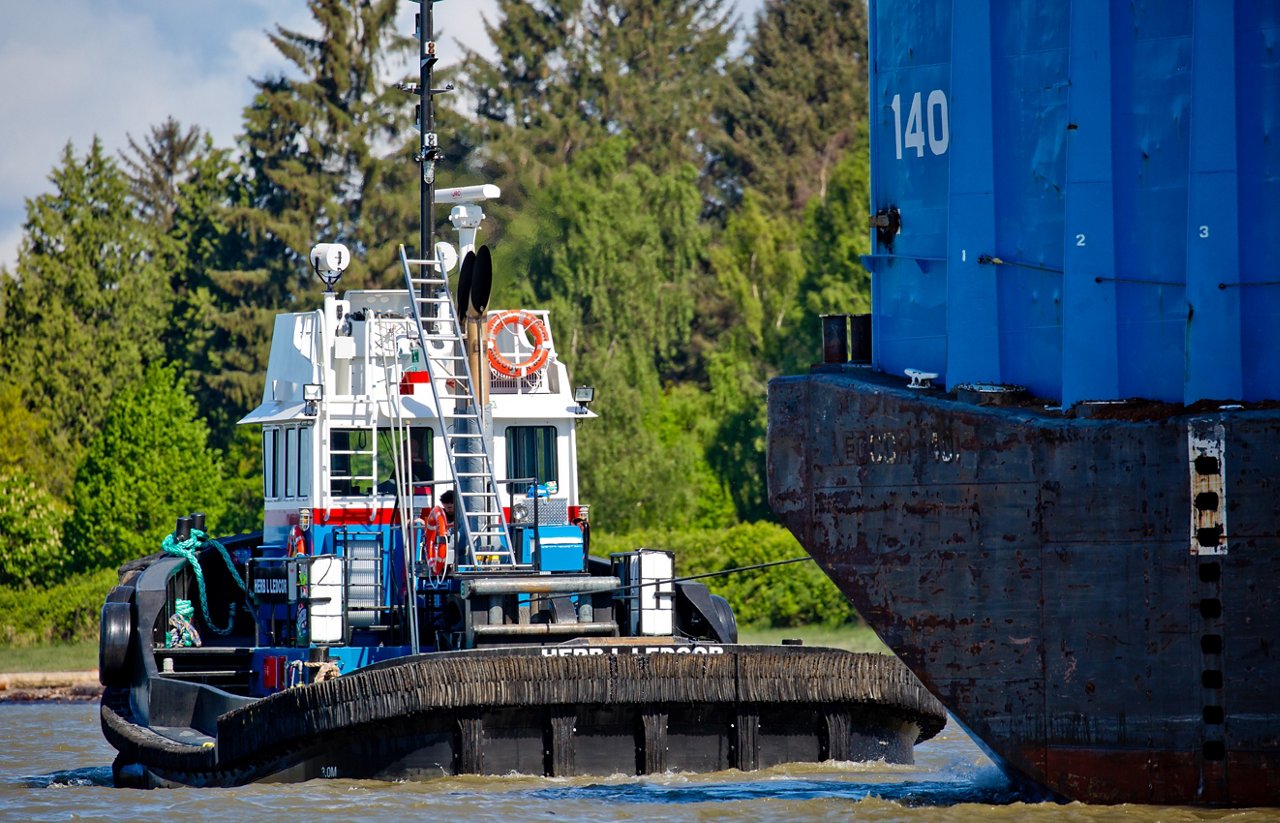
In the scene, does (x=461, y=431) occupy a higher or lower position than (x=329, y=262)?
lower

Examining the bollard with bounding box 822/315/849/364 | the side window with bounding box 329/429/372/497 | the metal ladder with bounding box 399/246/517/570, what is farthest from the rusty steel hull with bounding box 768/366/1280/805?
the side window with bounding box 329/429/372/497

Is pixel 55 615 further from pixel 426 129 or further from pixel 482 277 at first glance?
pixel 482 277

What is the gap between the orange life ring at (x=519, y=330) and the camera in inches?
710

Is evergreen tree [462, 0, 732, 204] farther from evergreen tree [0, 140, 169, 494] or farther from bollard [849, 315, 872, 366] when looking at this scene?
bollard [849, 315, 872, 366]

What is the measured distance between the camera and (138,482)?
41500mm

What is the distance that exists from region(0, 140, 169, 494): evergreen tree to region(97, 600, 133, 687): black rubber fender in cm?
2830

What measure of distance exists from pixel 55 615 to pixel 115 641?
22.0 meters

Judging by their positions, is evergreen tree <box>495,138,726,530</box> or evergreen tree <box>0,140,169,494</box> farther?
evergreen tree <box>0,140,169,494</box>

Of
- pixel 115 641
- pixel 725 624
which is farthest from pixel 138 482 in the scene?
pixel 725 624

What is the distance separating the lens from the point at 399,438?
665 inches

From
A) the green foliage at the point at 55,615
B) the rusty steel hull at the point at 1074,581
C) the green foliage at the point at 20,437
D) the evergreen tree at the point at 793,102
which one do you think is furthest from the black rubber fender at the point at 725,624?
the evergreen tree at the point at 793,102

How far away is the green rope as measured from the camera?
18.7 metres

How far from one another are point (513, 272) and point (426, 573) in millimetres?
21252

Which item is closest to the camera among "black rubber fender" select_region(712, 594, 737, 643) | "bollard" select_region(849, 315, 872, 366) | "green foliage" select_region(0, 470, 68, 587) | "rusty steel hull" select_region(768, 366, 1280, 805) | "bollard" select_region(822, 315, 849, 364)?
"rusty steel hull" select_region(768, 366, 1280, 805)
